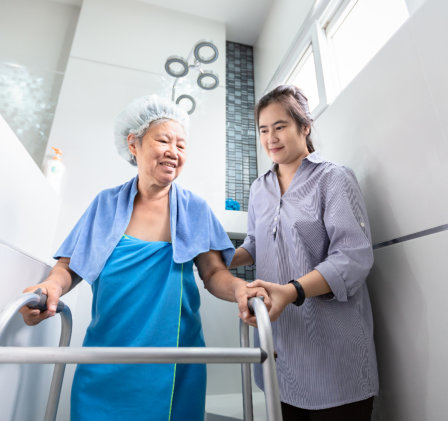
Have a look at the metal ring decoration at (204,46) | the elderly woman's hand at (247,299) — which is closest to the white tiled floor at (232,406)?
the elderly woman's hand at (247,299)

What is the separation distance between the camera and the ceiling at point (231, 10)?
235 centimetres

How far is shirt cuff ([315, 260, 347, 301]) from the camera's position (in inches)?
31.7

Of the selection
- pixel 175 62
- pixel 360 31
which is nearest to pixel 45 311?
pixel 175 62

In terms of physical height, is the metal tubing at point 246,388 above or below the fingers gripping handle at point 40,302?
below

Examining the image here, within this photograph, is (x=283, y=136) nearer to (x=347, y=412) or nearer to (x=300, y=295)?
(x=300, y=295)

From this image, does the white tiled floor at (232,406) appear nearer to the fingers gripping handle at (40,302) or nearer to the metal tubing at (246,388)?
the metal tubing at (246,388)

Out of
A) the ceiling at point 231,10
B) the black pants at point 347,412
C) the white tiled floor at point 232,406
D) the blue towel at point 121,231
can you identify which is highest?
the ceiling at point 231,10

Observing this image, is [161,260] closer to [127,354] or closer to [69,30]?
[127,354]

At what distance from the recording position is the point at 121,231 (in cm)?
93

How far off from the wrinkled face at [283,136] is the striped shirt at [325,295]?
106 millimetres

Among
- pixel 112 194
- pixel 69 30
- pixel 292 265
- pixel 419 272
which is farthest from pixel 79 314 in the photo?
pixel 69 30

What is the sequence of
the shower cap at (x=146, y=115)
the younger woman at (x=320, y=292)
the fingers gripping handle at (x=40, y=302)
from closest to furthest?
the fingers gripping handle at (x=40, y=302), the younger woman at (x=320, y=292), the shower cap at (x=146, y=115)

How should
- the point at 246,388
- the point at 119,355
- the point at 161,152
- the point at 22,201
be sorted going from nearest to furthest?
the point at 119,355, the point at 246,388, the point at 161,152, the point at 22,201

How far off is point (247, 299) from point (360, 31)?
53.6 inches
